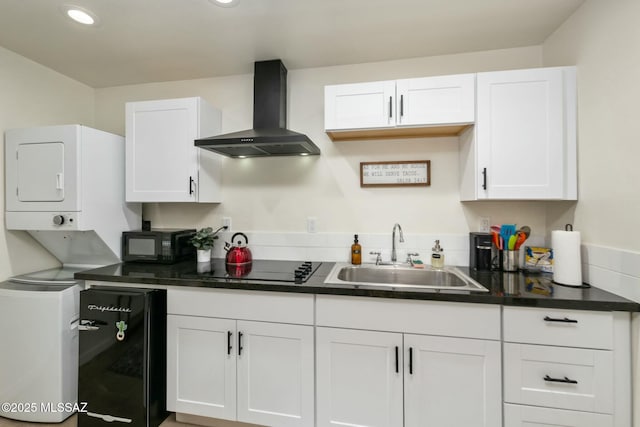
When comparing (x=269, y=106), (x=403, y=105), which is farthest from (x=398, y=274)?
(x=269, y=106)

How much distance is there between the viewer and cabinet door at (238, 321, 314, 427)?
156 centimetres

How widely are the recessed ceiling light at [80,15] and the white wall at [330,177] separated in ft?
2.61

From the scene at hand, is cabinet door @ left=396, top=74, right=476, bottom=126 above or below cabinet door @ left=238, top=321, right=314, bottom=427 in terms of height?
above

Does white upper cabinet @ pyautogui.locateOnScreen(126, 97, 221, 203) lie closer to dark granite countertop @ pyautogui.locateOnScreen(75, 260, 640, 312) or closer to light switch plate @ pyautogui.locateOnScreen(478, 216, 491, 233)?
dark granite countertop @ pyautogui.locateOnScreen(75, 260, 640, 312)

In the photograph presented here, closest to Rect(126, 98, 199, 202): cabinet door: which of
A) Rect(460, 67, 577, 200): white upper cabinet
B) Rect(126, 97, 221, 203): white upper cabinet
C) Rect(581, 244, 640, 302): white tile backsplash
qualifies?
Rect(126, 97, 221, 203): white upper cabinet

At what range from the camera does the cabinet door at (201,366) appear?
165 centimetres

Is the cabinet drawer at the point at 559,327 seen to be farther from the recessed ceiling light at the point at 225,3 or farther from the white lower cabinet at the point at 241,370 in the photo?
the recessed ceiling light at the point at 225,3

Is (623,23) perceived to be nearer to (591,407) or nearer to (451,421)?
(591,407)

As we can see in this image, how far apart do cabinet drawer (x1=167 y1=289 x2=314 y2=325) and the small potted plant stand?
1.60ft

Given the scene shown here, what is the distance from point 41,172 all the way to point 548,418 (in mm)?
3256

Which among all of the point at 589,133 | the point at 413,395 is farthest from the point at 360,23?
the point at 413,395

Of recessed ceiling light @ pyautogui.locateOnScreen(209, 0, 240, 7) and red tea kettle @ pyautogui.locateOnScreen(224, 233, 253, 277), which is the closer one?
recessed ceiling light @ pyautogui.locateOnScreen(209, 0, 240, 7)

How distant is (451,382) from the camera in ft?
4.65

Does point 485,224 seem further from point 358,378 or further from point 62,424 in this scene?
point 62,424
